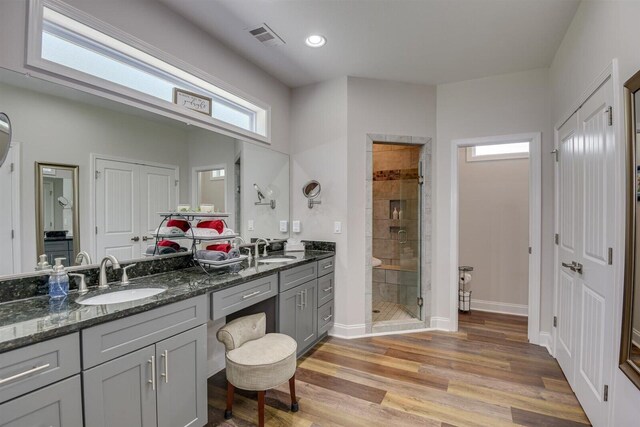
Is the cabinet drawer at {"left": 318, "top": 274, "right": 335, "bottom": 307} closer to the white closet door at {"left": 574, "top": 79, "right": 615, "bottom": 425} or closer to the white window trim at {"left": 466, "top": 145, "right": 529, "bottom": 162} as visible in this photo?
the white closet door at {"left": 574, "top": 79, "right": 615, "bottom": 425}

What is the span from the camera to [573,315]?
218 centimetres

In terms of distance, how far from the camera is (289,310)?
2.47 m

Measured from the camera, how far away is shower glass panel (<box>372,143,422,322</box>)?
3529mm

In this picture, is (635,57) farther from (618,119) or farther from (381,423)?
(381,423)

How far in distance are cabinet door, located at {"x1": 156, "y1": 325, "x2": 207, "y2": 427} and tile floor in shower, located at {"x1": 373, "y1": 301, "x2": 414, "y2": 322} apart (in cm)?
220

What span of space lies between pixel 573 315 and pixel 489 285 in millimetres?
1752

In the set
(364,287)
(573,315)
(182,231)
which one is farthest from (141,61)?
(573,315)

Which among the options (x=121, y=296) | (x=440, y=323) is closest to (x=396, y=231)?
(x=440, y=323)

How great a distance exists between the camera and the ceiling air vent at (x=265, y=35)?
2.35 metres

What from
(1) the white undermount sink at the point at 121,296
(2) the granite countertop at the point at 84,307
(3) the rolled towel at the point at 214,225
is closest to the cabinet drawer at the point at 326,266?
(2) the granite countertop at the point at 84,307

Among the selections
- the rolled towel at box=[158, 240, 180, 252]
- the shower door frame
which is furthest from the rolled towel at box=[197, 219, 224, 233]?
the shower door frame

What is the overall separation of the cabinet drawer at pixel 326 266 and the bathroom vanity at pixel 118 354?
90 centimetres

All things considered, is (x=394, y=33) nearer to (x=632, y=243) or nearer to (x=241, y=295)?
(x=632, y=243)

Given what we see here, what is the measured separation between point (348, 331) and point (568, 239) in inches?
82.8
